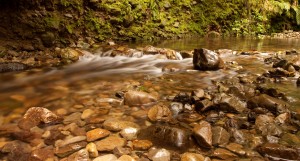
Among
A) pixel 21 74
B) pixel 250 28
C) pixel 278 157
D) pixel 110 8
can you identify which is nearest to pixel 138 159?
pixel 278 157

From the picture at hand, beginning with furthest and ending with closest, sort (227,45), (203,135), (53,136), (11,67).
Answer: (227,45)
(11,67)
(53,136)
(203,135)

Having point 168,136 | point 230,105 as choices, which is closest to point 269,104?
point 230,105

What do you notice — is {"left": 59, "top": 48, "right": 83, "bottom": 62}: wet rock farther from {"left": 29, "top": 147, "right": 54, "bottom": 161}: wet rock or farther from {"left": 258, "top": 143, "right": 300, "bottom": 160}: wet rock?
{"left": 258, "top": 143, "right": 300, "bottom": 160}: wet rock

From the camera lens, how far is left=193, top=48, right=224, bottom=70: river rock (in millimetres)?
5371

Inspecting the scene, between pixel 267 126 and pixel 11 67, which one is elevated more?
pixel 11 67

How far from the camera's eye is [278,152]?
6.96ft

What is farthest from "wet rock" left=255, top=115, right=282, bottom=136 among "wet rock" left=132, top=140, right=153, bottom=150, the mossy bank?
the mossy bank

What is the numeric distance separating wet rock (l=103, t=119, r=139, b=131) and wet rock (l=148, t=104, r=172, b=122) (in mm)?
266

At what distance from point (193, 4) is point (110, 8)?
504 centimetres

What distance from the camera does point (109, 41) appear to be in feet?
30.2

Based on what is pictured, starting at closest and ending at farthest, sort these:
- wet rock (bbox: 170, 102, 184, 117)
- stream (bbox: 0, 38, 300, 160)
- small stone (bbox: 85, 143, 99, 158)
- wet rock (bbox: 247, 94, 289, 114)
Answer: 1. small stone (bbox: 85, 143, 99, 158)
2. wet rock (bbox: 247, 94, 289, 114)
3. wet rock (bbox: 170, 102, 184, 117)
4. stream (bbox: 0, 38, 300, 160)

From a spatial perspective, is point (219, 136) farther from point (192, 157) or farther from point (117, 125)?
point (117, 125)

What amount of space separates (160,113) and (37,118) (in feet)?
A: 4.43

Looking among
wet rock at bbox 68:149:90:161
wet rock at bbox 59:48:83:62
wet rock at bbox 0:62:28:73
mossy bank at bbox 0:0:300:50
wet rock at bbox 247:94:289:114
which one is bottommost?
wet rock at bbox 68:149:90:161
